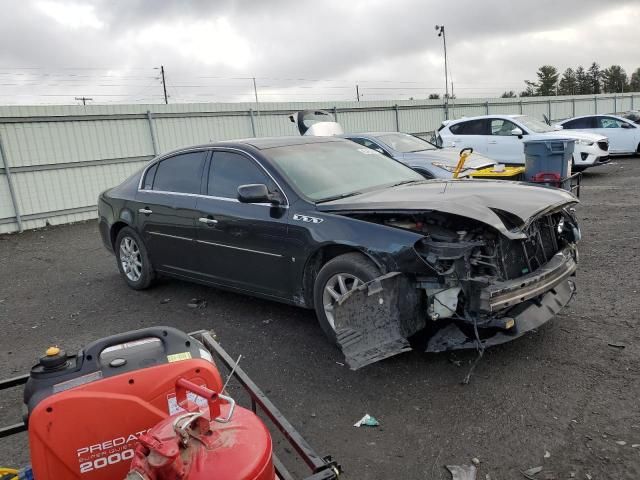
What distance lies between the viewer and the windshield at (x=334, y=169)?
4.36 meters

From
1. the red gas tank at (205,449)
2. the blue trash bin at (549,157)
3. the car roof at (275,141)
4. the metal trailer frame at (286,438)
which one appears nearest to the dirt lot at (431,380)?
the metal trailer frame at (286,438)

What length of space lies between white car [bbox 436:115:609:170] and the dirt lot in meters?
7.54

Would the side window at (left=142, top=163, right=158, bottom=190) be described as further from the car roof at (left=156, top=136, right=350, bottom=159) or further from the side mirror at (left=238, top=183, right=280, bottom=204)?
the side mirror at (left=238, top=183, right=280, bottom=204)

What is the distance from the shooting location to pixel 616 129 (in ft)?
55.5

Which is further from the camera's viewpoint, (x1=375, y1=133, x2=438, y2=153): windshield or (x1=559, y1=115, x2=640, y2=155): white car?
(x1=559, y1=115, x2=640, y2=155): white car

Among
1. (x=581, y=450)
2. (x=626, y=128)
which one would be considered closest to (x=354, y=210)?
(x=581, y=450)

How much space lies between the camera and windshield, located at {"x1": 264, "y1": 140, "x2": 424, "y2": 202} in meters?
4.36

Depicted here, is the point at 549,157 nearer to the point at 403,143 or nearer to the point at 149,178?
the point at 403,143

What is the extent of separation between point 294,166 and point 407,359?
1.87m

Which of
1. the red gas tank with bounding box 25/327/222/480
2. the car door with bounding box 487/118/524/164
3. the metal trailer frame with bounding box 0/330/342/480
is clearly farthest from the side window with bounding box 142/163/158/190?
the car door with bounding box 487/118/524/164

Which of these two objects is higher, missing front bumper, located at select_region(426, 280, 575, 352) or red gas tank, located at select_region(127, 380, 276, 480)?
red gas tank, located at select_region(127, 380, 276, 480)

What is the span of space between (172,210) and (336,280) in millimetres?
2185

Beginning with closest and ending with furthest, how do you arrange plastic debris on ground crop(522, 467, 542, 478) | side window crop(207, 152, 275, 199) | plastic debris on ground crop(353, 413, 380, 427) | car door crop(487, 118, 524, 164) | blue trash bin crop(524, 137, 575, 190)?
plastic debris on ground crop(522, 467, 542, 478) → plastic debris on ground crop(353, 413, 380, 427) → side window crop(207, 152, 275, 199) → blue trash bin crop(524, 137, 575, 190) → car door crop(487, 118, 524, 164)

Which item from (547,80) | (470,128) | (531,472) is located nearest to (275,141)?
(531,472)
